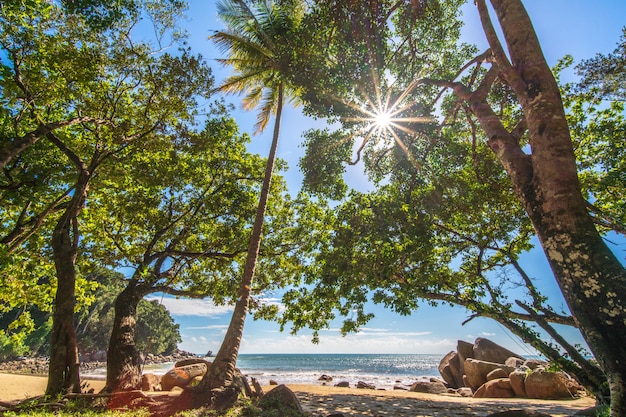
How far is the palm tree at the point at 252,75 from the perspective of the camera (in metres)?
8.14

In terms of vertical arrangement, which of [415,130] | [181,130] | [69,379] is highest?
[181,130]

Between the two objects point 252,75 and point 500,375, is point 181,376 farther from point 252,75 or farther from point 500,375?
point 500,375

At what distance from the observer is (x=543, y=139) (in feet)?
11.5

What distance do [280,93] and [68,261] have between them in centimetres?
1018

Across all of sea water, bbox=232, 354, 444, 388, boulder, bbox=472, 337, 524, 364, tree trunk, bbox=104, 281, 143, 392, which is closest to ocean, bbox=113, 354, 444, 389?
sea water, bbox=232, 354, 444, 388

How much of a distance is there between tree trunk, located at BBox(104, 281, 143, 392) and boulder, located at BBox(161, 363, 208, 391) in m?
5.44

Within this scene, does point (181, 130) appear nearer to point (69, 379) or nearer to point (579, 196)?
point (69, 379)

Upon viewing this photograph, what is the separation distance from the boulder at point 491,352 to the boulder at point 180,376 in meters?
20.6

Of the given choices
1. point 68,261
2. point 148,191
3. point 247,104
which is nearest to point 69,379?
point 68,261

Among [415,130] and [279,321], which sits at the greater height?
[415,130]

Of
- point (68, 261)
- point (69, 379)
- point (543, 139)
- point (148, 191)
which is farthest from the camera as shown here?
point (148, 191)

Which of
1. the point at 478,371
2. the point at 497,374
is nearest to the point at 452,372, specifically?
the point at 478,371

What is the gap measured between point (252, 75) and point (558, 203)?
1423 cm

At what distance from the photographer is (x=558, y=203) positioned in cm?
315
